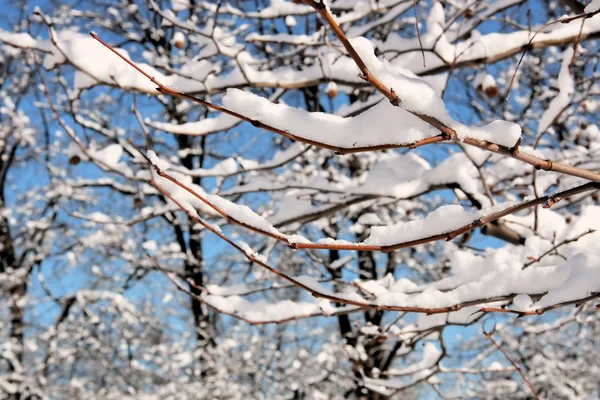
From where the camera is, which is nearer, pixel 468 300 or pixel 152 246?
pixel 468 300

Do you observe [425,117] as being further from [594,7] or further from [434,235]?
[594,7]

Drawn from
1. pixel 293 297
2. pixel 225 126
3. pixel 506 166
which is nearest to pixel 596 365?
pixel 293 297

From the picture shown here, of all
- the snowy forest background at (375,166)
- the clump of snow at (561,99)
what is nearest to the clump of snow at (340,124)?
the snowy forest background at (375,166)

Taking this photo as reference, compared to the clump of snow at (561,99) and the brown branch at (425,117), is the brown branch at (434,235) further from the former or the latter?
the clump of snow at (561,99)

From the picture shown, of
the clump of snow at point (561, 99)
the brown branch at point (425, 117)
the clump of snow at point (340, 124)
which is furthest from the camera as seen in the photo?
the clump of snow at point (561, 99)

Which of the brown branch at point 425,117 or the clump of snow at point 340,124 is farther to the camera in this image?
the clump of snow at point 340,124

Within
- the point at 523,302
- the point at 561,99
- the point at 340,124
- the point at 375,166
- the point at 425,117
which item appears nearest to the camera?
the point at 425,117

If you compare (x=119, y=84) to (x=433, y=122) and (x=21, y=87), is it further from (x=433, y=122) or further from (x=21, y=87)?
(x=21, y=87)

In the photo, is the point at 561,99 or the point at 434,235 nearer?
the point at 434,235

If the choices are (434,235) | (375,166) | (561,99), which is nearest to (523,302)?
(434,235)

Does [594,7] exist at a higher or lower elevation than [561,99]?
lower

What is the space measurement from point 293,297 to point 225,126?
31.4 ft

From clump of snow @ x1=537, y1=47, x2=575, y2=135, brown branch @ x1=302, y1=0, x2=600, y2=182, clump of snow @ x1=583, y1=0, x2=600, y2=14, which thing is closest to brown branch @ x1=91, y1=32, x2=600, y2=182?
brown branch @ x1=302, y1=0, x2=600, y2=182

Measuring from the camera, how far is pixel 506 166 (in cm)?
300
